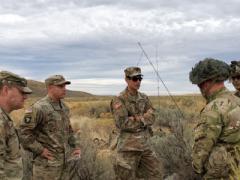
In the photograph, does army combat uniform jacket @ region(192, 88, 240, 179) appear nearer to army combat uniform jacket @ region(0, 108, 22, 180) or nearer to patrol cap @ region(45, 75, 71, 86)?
army combat uniform jacket @ region(0, 108, 22, 180)

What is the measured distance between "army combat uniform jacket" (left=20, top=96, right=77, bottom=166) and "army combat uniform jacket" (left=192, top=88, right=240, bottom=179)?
2.60 meters

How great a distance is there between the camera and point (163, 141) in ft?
33.7

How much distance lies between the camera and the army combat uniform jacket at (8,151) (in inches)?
182

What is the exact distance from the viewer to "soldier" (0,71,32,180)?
4699mm

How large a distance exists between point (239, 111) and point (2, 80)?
2.34m

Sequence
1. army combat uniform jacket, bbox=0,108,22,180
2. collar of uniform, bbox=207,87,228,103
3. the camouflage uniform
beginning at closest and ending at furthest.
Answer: army combat uniform jacket, bbox=0,108,22,180
collar of uniform, bbox=207,87,228,103
the camouflage uniform

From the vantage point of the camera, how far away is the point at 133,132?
26.3 feet

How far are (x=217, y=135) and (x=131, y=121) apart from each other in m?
3.01

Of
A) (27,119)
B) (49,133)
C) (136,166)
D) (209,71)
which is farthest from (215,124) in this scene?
(136,166)

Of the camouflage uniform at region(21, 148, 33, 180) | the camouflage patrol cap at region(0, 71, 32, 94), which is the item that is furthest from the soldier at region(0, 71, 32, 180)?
the camouflage uniform at region(21, 148, 33, 180)

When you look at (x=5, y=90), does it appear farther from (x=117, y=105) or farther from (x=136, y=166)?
(x=136, y=166)

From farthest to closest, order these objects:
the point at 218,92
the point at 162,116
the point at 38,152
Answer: the point at 162,116, the point at 38,152, the point at 218,92

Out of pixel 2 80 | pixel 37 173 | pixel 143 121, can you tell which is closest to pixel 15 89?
pixel 2 80

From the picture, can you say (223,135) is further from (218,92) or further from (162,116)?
(162,116)
